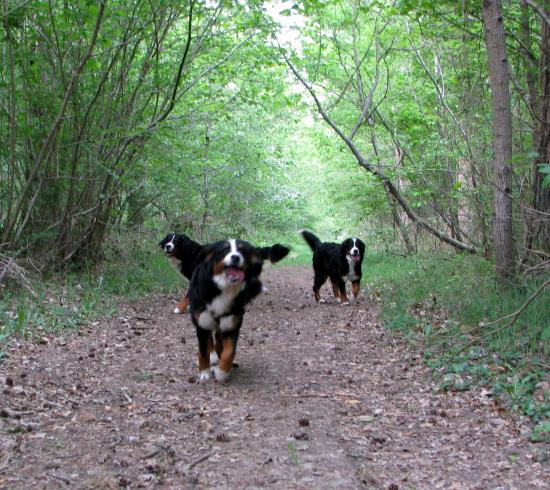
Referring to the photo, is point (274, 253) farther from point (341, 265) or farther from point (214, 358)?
point (341, 265)

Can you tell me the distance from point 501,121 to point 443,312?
2505 mm

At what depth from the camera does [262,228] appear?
24.9 m

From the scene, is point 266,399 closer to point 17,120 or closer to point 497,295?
point 497,295

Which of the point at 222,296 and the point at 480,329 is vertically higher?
the point at 222,296

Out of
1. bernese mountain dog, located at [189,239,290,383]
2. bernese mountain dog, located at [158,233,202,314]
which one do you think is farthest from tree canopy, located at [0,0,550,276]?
bernese mountain dog, located at [189,239,290,383]

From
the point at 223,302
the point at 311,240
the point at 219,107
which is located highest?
the point at 219,107

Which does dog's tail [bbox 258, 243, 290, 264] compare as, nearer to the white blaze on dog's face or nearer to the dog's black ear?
the white blaze on dog's face

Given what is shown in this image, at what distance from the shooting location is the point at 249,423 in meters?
4.24

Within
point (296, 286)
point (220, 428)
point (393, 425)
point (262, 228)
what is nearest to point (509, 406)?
point (393, 425)

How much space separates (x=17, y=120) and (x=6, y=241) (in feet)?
5.58

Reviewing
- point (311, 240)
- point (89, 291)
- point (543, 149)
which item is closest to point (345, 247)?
point (311, 240)

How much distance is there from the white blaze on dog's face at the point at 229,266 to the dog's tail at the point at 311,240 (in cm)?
669

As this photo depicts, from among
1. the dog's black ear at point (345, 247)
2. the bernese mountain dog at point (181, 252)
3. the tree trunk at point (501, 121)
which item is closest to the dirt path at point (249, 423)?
the tree trunk at point (501, 121)

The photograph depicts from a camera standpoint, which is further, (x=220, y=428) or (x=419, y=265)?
(x=419, y=265)
